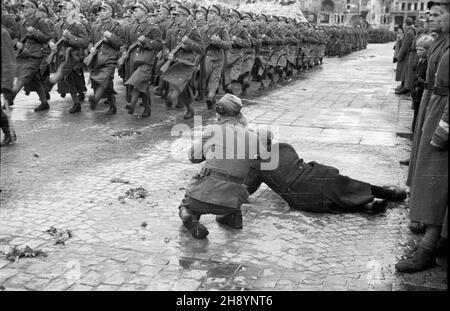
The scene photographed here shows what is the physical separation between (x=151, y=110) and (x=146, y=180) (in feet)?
17.7

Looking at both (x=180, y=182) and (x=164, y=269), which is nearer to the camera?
(x=164, y=269)

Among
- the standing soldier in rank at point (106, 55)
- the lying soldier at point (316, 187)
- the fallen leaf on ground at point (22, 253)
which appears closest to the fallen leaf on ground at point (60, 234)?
the fallen leaf on ground at point (22, 253)

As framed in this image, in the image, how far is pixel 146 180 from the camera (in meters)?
6.84

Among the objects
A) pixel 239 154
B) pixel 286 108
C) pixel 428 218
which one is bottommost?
pixel 286 108

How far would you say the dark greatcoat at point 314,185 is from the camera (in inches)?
222

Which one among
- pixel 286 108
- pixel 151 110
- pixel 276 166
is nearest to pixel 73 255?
pixel 276 166

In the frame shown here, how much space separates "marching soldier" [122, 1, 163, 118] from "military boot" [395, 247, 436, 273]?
720cm

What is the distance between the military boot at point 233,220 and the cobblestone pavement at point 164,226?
7cm

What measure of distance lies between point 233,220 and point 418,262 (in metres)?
1.68

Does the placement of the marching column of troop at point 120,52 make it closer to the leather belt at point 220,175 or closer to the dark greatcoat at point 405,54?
the dark greatcoat at point 405,54

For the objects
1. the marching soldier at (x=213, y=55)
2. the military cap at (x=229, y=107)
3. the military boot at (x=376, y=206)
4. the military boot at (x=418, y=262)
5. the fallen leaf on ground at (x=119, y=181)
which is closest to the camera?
the military boot at (x=418, y=262)

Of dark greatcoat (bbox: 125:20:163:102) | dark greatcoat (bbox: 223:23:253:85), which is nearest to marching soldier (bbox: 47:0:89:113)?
dark greatcoat (bbox: 125:20:163:102)

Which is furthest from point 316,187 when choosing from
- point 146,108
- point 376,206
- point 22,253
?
point 146,108

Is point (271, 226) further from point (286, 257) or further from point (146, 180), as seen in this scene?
point (146, 180)
